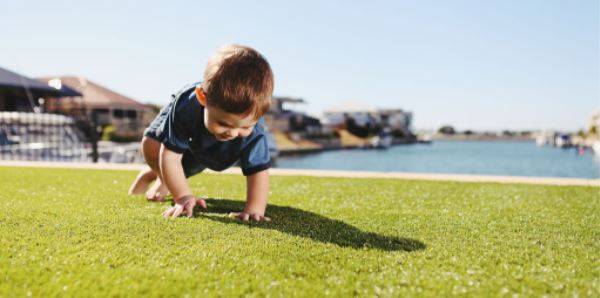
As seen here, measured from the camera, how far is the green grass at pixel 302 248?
64.9 inches

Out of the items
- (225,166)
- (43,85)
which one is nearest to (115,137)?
(43,85)

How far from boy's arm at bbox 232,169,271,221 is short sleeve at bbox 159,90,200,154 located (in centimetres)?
48

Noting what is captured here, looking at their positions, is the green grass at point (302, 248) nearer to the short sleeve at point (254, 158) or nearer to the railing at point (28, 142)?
the short sleeve at point (254, 158)

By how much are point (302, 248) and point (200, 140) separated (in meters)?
1.21

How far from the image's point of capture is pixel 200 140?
10.0 feet

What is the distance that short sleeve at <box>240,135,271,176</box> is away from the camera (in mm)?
3059

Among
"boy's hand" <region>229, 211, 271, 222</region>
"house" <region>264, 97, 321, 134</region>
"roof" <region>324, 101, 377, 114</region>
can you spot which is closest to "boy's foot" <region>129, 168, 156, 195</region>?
"boy's hand" <region>229, 211, 271, 222</region>

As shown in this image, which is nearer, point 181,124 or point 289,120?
point 181,124

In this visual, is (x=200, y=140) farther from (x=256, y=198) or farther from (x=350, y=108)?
(x=350, y=108)

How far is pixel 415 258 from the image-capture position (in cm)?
203

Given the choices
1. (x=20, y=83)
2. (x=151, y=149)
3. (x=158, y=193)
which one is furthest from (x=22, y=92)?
(x=151, y=149)

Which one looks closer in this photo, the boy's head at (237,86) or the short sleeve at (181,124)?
the boy's head at (237,86)

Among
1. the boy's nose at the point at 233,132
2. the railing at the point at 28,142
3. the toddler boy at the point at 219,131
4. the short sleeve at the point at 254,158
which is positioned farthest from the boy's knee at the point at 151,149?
the railing at the point at 28,142

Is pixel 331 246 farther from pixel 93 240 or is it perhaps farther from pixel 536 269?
pixel 93 240
